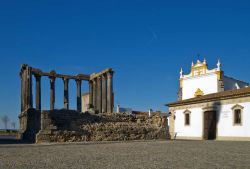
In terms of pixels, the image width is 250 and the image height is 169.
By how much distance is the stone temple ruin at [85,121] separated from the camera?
2047cm

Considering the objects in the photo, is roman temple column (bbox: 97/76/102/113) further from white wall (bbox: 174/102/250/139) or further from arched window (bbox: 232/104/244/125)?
arched window (bbox: 232/104/244/125)

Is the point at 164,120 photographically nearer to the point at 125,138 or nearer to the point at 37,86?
the point at 125,138

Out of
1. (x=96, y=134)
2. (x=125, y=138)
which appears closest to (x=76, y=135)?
(x=96, y=134)

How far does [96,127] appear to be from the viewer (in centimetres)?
2216

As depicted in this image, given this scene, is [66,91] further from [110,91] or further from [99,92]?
[110,91]

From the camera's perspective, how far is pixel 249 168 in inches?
289

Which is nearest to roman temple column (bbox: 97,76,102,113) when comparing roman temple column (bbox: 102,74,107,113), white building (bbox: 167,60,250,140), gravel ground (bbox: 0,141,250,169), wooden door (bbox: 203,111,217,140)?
roman temple column (bbox: 102,74,107,113)

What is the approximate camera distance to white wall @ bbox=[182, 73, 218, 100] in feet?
129

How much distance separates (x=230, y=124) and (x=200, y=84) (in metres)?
13.0

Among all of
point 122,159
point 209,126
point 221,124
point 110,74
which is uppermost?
point 110,74

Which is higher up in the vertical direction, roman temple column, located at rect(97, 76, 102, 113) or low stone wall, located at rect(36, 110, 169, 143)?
roman temple column, located at rect(97, 76, 102, 113)

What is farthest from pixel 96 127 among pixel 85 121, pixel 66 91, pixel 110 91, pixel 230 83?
pixel 230 83

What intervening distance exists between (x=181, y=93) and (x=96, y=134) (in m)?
23.2

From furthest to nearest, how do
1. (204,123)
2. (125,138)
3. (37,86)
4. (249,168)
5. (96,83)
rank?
(96,83) → (37,86) → (204,123) → (125,138) → (249,168)
